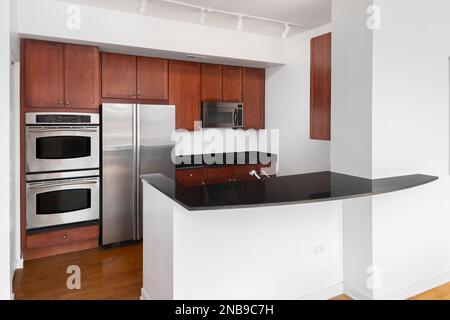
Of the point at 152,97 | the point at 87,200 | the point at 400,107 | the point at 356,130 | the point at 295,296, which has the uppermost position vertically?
the point at 152,97

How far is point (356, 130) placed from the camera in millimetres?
2533

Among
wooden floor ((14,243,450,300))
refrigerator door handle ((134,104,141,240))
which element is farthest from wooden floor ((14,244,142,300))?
refrigerator door handle ((134,104,141,240))

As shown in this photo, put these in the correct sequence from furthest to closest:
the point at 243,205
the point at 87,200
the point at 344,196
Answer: the point at 87,200 < the point at 344,196 < the point at 243,205

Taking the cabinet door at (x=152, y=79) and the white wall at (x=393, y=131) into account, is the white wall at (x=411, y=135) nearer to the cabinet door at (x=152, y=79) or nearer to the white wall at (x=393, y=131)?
the white wall at (x=393, y=131)

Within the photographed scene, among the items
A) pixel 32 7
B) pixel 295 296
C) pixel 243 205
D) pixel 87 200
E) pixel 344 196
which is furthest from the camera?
pixel 87 200

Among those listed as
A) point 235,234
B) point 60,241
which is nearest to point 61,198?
point 60,241

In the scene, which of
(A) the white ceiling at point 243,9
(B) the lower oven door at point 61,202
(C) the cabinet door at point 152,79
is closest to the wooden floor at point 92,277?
(B) the lower oven door at point 61,202

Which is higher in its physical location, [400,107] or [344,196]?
[400,107]

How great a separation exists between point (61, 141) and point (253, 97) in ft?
9.02

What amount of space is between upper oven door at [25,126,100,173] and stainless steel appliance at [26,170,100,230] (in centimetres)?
9

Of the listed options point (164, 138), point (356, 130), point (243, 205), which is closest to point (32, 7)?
point (164, 138)

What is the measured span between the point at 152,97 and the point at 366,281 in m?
3.11

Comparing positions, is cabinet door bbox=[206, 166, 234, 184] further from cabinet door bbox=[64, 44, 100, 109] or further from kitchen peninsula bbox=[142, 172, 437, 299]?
kitchen peninsula bbox=[142, 172, 437, 299]

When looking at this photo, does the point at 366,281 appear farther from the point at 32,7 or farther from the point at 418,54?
the point at 32,7
